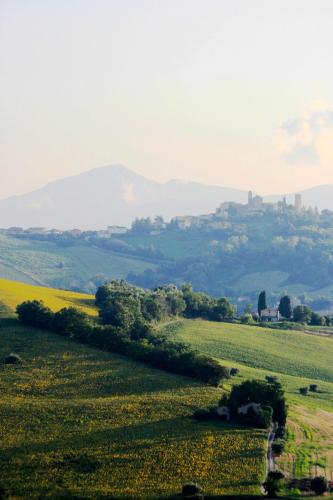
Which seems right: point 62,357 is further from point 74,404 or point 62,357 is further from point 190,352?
point 74,404

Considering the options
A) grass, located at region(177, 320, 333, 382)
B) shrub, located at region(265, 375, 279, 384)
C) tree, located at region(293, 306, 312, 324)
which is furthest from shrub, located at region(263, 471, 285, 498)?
tree, located at region(293, 306, 312, 324)

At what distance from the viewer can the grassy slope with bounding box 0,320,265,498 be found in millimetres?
57906

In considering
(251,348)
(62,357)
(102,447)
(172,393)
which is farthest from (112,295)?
(102,447)

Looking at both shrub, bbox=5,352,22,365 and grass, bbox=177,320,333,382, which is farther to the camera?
grass, bbox=177,320,333,382

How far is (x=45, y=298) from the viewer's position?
13788 centimetres

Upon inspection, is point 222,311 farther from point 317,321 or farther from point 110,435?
point 110,435

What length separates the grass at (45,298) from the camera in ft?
408

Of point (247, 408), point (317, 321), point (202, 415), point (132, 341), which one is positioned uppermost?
point (317, 321)

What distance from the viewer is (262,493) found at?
188 ft

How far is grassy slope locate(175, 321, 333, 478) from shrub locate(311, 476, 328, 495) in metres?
3.51

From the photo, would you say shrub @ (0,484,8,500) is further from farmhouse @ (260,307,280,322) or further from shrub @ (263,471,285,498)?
farmhouse @ (260,307,280,322)

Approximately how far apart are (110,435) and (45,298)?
235 feet

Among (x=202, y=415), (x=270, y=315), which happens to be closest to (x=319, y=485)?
(x=202, y=415)

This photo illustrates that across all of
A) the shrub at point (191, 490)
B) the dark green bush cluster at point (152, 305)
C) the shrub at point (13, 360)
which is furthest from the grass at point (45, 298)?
the shrub at point (191, 490)
